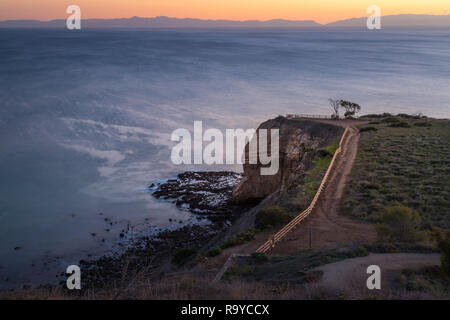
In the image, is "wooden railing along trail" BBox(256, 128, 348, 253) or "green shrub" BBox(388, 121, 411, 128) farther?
"green shrub" BBox(388, 121, 411, 128)

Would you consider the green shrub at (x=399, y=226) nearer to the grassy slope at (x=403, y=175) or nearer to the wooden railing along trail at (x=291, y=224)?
the grassy slope at (x=403, y=175)

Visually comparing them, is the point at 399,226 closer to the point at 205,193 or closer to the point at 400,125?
the point at 205,193

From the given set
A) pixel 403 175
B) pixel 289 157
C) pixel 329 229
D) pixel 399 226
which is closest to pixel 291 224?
pixel 329 229

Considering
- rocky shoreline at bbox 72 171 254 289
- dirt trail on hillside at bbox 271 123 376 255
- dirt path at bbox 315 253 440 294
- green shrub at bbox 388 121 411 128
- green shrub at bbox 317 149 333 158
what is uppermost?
green shrub at bbox 388 121 411 128

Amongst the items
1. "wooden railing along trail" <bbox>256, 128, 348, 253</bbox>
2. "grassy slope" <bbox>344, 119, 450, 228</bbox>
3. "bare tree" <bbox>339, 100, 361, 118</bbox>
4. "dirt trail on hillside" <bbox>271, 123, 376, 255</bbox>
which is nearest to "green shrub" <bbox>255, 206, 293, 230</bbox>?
"wooden railing along trail" <bbox>256, 128, 348, 253</bbox>

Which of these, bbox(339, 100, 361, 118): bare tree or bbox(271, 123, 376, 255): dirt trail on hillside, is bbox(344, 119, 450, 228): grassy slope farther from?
bbox(339, 100, 361, 118): bare tree

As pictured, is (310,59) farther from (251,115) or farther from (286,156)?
(286,156)
